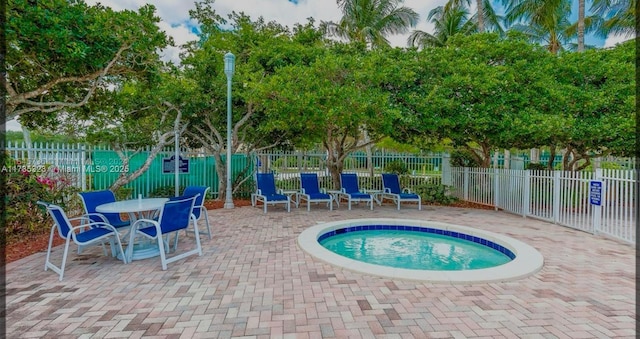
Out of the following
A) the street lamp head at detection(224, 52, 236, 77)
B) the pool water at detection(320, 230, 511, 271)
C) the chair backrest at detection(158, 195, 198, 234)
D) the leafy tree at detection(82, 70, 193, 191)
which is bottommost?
the pool water at detection(320, 230, 511, 271)

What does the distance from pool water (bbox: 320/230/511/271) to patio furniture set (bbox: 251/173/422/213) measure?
2.49 metres

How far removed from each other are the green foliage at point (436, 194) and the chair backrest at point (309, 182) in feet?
13.2

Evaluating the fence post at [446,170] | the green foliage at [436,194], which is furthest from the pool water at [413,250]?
the fence post at [446,170]

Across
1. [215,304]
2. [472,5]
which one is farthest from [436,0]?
[215,304]

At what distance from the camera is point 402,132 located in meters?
10.6

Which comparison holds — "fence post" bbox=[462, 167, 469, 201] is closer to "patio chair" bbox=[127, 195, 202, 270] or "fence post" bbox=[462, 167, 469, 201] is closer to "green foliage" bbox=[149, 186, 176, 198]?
"patio chair" bbox=[127, 195, 202, 270]

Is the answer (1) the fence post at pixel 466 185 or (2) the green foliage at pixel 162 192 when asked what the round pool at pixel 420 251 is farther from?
(2) the green foliage at pixel 162 192

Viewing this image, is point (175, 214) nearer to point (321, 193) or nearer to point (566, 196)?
point (321, 193)

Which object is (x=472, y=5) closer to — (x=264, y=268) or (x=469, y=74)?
(x=469, y=74)

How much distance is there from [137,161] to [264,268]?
340 inches

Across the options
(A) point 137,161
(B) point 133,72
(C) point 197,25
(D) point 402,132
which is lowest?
(A) point 137,161

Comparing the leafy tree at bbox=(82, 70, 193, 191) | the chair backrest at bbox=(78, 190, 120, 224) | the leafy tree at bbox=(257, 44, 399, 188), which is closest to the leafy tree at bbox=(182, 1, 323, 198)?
the leafy tree at bbox=(82, 70, 193, 191)

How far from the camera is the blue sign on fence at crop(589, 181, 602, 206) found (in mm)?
6293

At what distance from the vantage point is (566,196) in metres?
7.54
